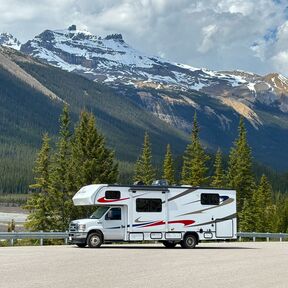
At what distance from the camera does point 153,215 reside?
37.5m

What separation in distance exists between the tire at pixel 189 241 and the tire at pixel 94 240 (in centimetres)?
510

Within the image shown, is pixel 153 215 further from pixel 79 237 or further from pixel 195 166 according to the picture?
pixel 195 166

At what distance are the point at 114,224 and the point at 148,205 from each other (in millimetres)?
2298

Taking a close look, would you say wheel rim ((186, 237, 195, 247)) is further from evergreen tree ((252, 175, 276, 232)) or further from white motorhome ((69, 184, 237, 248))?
evergreen tree ((252, 175, 276, 232))

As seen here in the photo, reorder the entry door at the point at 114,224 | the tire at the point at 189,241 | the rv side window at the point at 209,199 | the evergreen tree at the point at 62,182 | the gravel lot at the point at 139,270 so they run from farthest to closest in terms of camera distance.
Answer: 1. the evergreen tree at the point at 62,182
2. the rv side window at the point at 209,199
3. the tire at the point at 189,241
4. the entry door at the point at 114,224
5. the gravel lot at the point at 139,270

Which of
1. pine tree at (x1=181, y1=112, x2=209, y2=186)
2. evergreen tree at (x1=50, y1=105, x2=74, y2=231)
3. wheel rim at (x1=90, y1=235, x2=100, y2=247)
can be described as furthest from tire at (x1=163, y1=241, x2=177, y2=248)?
pine tree at (x1=181, y1=112, x2=209, y2=186)

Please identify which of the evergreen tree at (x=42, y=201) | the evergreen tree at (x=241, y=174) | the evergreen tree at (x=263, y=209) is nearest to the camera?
the evergreen tree at (x=42, y=201)

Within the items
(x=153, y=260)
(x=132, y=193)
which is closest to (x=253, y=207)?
(x=132, y=193)

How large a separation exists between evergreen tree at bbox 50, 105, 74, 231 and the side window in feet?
66.5

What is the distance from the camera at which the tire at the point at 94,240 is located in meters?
36.1

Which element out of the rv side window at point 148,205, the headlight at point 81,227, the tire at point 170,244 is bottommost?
the tire at point 170,244

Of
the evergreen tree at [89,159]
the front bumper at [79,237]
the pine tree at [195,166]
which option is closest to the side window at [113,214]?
the front bumper at [79,237]

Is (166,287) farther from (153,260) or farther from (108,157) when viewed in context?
(108,157)

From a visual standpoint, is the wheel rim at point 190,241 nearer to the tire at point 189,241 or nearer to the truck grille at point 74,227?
the tire at point 189,241
